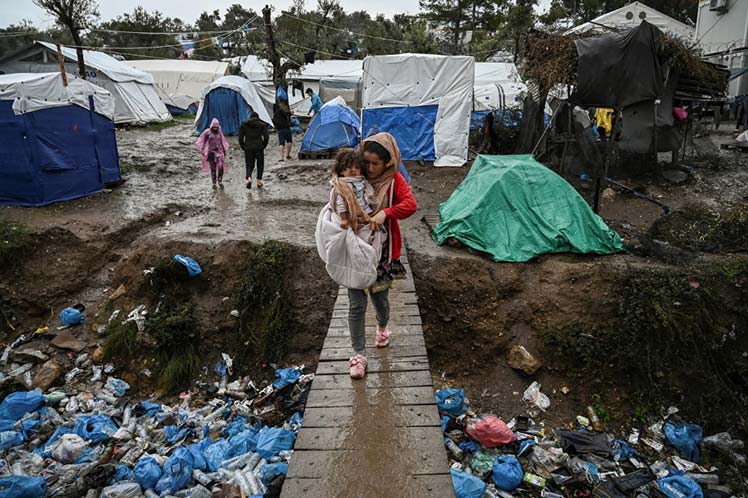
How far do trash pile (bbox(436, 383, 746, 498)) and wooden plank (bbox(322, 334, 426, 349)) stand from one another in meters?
1.11

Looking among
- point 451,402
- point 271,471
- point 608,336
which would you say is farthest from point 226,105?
point 271,471

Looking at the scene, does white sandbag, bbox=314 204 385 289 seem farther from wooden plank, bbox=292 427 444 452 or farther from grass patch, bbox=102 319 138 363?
grass patch, bbox=102 319 138 363

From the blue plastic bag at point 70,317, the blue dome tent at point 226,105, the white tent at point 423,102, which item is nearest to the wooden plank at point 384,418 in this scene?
the blue plastic bag at point 70,317

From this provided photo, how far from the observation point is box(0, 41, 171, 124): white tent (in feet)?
60.2

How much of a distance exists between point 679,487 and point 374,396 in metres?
3.10

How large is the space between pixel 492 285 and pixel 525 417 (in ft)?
5.28

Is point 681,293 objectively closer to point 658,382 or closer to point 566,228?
point 658,382

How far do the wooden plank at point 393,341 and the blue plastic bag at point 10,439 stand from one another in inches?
146

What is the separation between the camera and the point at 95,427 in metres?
5.02

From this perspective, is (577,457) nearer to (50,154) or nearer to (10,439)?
(10,439)

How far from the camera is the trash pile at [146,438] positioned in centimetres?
409

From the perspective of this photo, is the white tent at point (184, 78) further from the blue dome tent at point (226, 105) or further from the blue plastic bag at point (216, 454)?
the blue plastic bag at point (216, 454)

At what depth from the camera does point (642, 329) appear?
5488mm

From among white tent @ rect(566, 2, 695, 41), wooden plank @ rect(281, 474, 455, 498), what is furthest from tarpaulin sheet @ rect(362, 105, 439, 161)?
white tent @ rect(566, 2, 695, 41)
